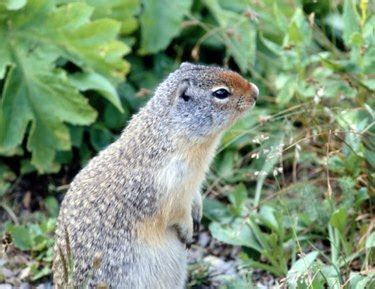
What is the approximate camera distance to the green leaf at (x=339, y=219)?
597 centimetres

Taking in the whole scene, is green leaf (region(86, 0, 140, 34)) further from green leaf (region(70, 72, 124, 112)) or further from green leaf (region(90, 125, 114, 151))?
green leaf (region(90, 125, 114, 151))

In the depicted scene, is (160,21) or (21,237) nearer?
(21,237)

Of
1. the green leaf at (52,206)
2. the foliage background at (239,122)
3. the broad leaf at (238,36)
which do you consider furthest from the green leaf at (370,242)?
the green leaf at (52,206)

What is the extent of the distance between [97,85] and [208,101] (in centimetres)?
153

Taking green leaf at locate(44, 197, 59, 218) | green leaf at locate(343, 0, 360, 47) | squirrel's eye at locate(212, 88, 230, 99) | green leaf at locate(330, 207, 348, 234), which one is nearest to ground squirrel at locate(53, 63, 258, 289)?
squirrel's eye at locate(212, 88, 230, 99)

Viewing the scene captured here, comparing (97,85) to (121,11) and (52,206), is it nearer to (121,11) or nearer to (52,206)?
(121,11)

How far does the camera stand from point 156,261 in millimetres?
5531

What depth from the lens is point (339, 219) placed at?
601 cm

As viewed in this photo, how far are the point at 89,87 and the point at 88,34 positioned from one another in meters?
0.36

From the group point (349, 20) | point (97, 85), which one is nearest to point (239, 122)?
point (97, 85)

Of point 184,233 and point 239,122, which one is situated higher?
point 184,233

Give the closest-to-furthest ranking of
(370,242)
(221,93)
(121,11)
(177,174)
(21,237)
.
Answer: (177,174), (221,93), (370,242), (21,237), (121,11)

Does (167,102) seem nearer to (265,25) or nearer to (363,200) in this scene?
(363,200)

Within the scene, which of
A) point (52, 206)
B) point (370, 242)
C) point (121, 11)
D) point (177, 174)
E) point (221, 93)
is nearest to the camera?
point (177, 174)
